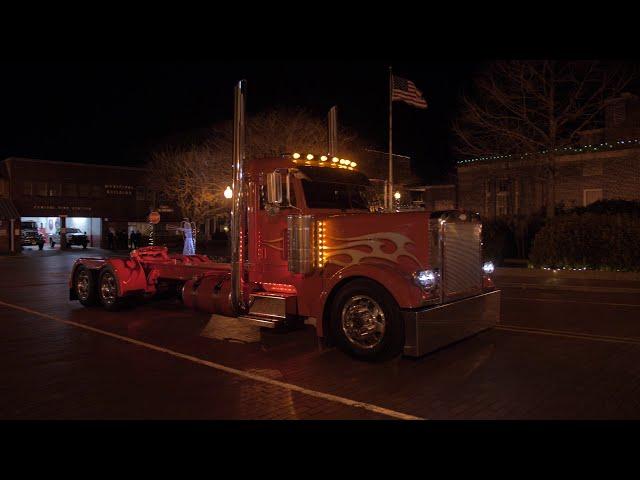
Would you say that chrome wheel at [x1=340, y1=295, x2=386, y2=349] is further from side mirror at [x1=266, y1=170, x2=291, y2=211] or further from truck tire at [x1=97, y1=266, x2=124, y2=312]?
truck tire at [x1=97, y1=266, x2=124, y2=312]

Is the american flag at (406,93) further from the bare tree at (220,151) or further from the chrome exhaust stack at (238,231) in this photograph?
the chrome exhaust stack at (238,231)

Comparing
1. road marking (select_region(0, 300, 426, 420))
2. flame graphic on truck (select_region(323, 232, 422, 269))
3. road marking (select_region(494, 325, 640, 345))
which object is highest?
flame graphic on truck (select_region(323, 232, 422, 269))

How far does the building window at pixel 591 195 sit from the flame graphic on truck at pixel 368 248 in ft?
80.2

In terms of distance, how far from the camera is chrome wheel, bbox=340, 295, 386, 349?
642 centimetres

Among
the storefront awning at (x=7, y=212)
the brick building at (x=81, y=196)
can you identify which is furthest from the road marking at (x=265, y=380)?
the brick building at (x=81, y=196)

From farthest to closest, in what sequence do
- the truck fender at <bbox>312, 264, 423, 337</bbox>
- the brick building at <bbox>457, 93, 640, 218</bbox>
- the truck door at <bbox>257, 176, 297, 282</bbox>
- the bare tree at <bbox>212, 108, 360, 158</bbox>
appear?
the bare tree at <bbox>212, 108, 360, 158</bbox> < the brick building at <bbox>457, 93, 640, 218</bbox> < the truck door at <bbox>257, 176, 297, 282</bbox> < the truck fender at <bbox>312, 264, 423, 337</bbox>

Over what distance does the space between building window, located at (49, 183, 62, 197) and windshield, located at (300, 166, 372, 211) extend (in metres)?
49.4

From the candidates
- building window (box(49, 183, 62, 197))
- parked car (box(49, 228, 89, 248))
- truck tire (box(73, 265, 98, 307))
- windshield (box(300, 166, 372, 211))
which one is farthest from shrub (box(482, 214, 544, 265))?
building window (box(49, 183, 62, 197))

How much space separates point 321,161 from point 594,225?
518 inches

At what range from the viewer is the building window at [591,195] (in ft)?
89.6

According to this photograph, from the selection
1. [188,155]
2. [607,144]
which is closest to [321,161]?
[607,144]

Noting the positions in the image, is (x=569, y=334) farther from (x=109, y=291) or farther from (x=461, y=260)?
(x=109, y=291)

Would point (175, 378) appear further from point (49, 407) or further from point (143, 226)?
point (143, 226)

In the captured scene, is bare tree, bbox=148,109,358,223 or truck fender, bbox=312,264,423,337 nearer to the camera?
truck fender, bbox=312,264,423,337
